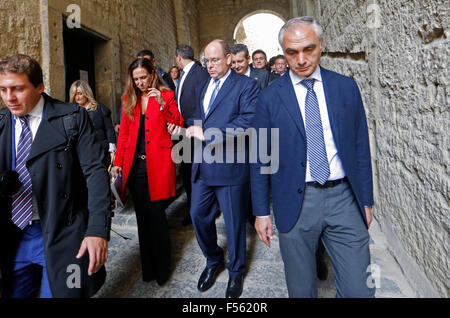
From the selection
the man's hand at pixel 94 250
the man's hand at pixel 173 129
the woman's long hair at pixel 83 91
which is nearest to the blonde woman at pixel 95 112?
the woman's long hair at pixel 83 91

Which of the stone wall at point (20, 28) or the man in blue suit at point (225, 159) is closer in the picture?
the man in blue suit at point (225, 159)

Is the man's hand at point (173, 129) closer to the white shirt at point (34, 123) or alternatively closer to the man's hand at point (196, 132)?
the man's hand at point (196, 132)

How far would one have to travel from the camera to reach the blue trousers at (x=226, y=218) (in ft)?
7.18

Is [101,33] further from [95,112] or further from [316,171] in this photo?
[316,171]

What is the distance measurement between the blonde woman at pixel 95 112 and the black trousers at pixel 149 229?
57.0 inches

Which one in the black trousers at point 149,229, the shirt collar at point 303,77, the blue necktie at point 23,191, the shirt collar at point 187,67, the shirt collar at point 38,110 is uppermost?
the shirt collar at point 187,67

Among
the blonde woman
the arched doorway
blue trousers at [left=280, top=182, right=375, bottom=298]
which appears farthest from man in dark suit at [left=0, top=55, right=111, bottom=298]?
the arched doorway

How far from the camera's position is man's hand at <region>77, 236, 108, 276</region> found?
1.36 m

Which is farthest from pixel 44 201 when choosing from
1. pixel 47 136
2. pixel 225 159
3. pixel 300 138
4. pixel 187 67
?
pixel 187 67

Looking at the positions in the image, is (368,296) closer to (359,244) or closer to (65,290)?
(359,244)

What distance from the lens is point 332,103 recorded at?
1.46 meters

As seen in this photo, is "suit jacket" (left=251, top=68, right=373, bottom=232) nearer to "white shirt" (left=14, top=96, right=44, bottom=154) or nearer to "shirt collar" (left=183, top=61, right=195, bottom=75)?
"white shirt" (left=14, top=96, right=44, bottom=154)

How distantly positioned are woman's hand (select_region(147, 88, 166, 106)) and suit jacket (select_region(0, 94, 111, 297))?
682mm

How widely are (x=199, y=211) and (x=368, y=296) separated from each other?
1248 millimetres
